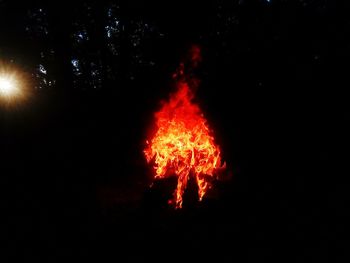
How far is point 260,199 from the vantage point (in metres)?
9.81

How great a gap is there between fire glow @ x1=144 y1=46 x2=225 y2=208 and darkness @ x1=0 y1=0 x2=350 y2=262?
362mm

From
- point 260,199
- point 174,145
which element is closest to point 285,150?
point 260,199

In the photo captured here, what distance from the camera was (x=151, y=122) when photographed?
37.3 ft

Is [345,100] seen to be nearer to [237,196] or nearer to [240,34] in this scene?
[240,34]

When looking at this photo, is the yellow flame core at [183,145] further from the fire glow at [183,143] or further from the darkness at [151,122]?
the darkness at [151,122]

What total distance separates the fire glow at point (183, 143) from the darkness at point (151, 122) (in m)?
0.36

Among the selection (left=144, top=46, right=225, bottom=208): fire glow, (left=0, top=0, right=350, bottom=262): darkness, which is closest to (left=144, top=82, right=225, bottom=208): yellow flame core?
(left=144, top=46, right=225, bottom=208): fire glow

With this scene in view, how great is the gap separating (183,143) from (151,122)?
172cm

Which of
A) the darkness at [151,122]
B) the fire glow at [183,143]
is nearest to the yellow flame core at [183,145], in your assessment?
the fire glow at [183,143]

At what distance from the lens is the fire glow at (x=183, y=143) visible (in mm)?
9602

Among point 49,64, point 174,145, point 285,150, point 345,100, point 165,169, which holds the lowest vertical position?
point 165,169

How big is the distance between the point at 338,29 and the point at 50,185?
12.3 m

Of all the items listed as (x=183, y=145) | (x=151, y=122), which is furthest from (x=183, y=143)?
(x=151, y=122)

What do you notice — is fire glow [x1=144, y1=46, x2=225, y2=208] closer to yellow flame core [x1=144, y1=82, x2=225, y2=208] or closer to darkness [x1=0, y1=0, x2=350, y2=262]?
yellow flame core [x1=144, y1=82, x2=225, y2=208]
